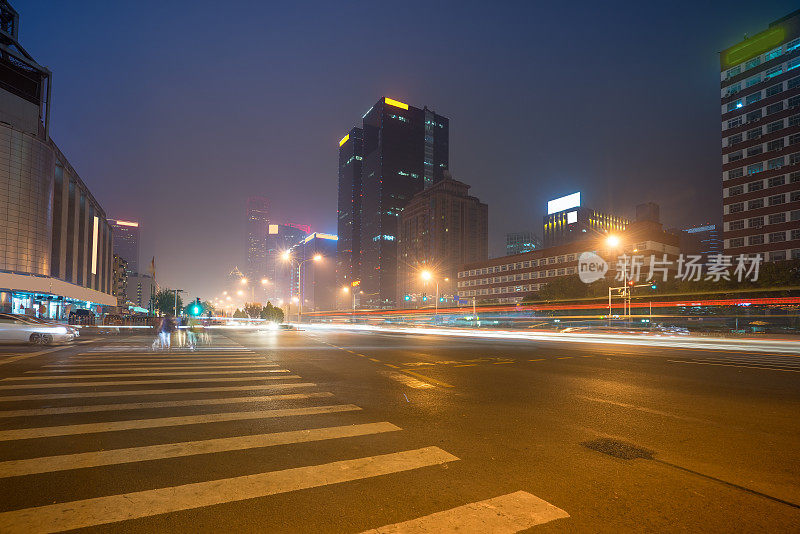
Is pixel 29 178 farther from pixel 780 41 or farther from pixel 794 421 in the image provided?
pixel 780 41

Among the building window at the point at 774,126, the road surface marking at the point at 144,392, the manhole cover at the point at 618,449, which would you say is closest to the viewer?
the manhole cover at the point at 618,449

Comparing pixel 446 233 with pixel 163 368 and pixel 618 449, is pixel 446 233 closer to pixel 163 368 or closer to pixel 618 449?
pixel 163 368

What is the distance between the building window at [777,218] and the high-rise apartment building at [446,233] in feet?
344

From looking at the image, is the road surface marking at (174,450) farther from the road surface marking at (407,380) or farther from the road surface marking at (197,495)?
the road surface marking at (407,380)

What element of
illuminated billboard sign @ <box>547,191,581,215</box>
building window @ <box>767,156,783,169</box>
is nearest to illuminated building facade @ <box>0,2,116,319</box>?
building window @ <box>767,156,783,169</box>

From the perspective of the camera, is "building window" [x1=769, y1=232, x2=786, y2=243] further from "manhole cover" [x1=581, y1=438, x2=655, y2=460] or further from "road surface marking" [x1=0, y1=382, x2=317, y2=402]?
"road surface marking" [x1=0, y1=382, x2=317, y2=402]

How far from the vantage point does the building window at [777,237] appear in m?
68.6

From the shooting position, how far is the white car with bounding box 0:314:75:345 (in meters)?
19.6

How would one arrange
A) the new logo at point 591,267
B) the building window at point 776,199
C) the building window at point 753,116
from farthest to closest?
the new logo at point 591,267
the building window at point 753,116
the building window at point 776,199

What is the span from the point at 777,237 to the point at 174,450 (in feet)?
296

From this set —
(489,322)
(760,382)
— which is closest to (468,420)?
(760,382)

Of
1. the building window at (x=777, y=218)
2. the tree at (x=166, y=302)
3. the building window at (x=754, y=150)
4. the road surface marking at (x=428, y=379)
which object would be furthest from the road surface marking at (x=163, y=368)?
the tree at (x=166, y=302)

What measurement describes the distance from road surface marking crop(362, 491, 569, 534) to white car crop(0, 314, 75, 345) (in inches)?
924

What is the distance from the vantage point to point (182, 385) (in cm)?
922
